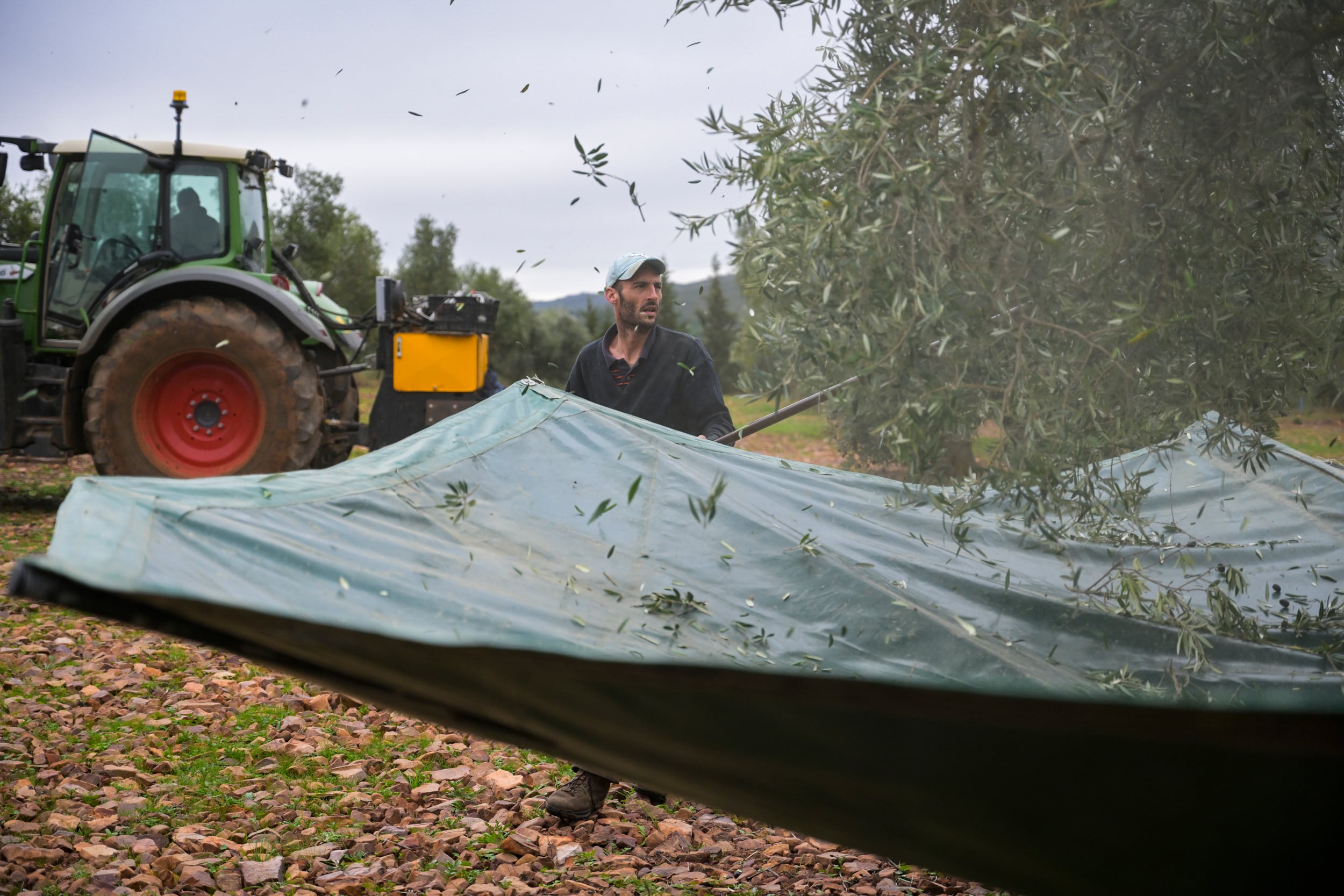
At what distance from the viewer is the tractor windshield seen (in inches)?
296

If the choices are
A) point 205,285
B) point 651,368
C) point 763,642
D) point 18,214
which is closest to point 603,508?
point 763,642

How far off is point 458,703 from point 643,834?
5.74 feet

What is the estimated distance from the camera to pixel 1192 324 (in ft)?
8.52

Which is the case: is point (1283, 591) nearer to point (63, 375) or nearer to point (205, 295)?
point (205, 295)

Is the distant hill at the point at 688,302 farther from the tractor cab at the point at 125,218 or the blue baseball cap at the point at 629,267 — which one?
the tractor cab at the point at 125,218

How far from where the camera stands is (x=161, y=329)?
6.96 metres

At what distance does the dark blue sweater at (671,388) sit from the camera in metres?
4.20

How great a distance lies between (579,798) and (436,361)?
480 centimetres

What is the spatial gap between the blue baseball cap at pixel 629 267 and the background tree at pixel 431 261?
20077 mm

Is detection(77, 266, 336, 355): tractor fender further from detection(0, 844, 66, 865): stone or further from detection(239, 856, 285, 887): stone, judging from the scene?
detection(239, 856, 285, 887): stone

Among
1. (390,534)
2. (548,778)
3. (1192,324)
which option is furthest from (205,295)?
(1192,324)

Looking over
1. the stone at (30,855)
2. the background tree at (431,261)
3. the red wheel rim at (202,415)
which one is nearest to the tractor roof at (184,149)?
the red wheel rim at (202,415)

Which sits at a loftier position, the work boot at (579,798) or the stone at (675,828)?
the work boot at (579,798)

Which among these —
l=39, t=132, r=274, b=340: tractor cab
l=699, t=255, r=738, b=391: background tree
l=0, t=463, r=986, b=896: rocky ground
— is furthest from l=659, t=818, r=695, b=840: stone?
l=699, t=255, r=738, b=391: background tree
